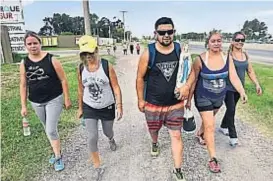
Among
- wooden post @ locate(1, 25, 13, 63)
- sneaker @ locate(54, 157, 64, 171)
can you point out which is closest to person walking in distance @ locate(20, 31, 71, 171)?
sneaker @ locate(54, 157, 64, 171)

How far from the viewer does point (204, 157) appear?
14.3 feet

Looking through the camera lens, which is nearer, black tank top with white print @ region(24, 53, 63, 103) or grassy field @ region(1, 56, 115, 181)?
black tank top with white print @ region(24, 53, 63, 103)

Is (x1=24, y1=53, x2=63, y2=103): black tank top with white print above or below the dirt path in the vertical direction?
above

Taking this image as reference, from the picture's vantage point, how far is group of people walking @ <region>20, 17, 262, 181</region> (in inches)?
144

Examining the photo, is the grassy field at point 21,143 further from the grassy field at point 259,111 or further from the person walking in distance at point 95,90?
the grassy field at point 259,111

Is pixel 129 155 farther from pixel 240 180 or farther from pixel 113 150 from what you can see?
pixel 240 180

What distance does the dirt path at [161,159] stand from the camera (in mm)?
3818

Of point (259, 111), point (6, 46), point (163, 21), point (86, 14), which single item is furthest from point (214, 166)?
point (6, 46)

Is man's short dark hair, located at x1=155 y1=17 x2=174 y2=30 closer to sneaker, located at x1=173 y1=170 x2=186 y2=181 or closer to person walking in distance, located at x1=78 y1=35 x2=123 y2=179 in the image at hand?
person walking in distance, located at x1=78 y1=35 x2=123 y2=179

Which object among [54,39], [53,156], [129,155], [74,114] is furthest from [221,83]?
[54,39]

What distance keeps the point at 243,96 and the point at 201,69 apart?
2.17ft

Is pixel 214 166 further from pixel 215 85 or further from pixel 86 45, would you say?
pixel 86 45

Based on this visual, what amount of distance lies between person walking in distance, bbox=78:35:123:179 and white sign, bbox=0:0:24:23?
16.9 metres

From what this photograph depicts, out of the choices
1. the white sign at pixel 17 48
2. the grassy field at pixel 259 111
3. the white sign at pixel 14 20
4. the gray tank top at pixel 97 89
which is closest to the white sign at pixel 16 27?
the white sign at pixel 14 20
